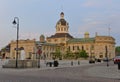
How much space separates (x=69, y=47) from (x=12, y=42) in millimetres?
35028

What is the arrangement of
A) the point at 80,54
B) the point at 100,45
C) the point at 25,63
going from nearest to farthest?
the point at 25,63 → the point at 80,54 → the point at 100,45

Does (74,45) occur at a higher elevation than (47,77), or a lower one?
higher

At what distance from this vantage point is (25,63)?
152 feet

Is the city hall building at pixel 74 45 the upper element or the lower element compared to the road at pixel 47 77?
upper

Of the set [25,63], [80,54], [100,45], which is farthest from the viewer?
[100,45]

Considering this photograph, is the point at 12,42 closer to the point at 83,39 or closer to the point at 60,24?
the point at 60,24

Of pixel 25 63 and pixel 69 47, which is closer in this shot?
pixel 25 63

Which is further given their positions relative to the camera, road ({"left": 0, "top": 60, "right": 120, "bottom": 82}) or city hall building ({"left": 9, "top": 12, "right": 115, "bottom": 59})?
city hall building ({"left": 9, "top": 12, "right": 115, "bottom": 59})

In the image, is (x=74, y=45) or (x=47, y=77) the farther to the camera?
(x=74, y=45)

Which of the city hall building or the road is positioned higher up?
the city hall building

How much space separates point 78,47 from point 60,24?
17.8 meters

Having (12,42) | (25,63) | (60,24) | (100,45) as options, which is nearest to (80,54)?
(100,45)

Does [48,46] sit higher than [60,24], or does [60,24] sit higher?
[60,24]

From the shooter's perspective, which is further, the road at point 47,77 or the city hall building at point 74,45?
the city hall building at point 74,45
